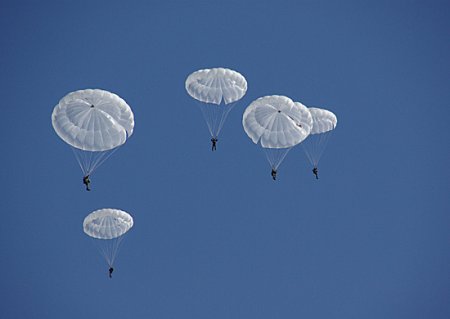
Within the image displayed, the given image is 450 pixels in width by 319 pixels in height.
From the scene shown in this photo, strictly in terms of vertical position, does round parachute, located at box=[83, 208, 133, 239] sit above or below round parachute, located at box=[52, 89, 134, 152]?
below

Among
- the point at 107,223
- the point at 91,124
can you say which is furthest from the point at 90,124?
the point at 107,223

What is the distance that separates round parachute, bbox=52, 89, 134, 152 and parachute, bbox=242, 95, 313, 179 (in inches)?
304

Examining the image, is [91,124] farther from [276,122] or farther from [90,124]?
[276,122]

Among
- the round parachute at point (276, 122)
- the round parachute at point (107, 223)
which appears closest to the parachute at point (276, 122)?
the round parachute at point (276, 122)

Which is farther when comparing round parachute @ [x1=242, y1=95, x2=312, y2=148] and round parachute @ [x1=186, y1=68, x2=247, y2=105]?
round parachute @ [x1=186, y1=68, x2=247, y2=105]

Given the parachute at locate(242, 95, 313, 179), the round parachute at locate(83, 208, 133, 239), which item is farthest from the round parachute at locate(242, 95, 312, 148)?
the round parachute at locate(83, 208, 133, 239)

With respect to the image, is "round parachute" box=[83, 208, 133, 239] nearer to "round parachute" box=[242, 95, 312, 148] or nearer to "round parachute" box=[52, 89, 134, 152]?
"round parachute" box=[52, 89, 134, 152]

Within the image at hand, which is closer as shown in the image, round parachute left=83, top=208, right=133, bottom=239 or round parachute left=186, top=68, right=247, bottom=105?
round parachute left=186, top=68, right=247, bottom=105

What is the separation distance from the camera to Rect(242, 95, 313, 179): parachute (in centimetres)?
2748

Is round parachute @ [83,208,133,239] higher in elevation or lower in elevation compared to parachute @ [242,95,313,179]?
lower

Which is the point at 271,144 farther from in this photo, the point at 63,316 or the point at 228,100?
the point at 63,316

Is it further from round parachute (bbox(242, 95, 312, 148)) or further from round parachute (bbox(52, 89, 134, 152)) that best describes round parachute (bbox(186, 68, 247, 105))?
round parachute (bbox(52, 89, 134, 152))

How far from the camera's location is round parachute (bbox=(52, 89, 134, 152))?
23.7 m

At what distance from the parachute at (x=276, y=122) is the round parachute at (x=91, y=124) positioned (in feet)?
25.4
